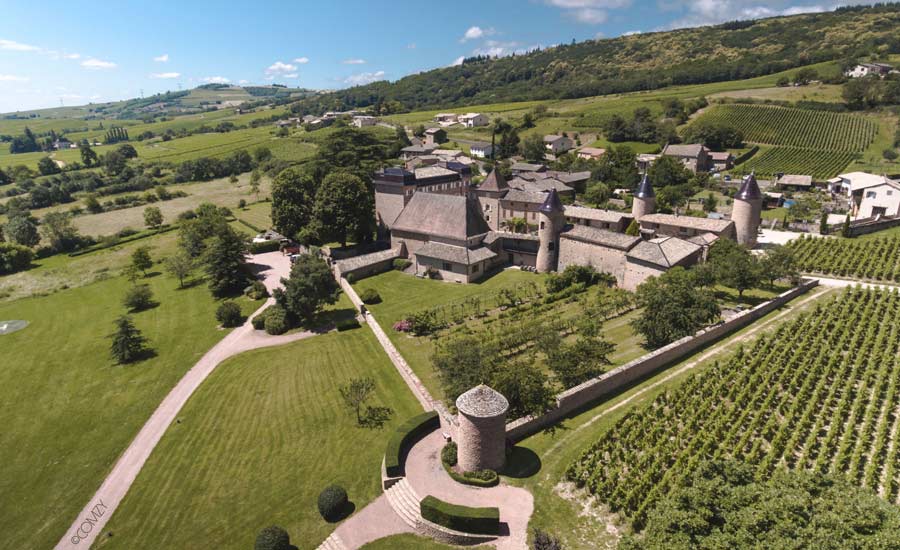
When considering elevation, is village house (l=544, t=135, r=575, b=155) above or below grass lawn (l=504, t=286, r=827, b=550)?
above

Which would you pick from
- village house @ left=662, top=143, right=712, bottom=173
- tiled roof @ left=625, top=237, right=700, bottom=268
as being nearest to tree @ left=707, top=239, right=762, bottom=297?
tiled roof @ left=625, top=237, right=700, bottom=268

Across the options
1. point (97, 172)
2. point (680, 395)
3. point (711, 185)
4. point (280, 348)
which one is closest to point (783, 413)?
point (680, 395)

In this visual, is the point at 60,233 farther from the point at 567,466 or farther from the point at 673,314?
the point at 673,314

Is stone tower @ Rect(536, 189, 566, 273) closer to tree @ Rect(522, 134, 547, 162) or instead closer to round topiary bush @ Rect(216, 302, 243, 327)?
round topiary bush @ Rect(216, 302, 243, 327)

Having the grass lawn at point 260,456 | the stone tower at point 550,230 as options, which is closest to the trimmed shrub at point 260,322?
the grass lawn at point 260,456

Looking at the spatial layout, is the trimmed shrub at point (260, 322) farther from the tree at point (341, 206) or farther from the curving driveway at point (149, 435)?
the tree at point (341, 206)

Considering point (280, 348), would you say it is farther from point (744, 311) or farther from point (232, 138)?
point (232, 138)
